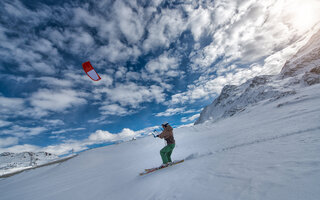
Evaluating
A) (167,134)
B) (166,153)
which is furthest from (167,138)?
(166,153)

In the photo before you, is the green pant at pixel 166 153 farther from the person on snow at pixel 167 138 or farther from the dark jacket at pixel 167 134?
the dark jacket at pixel 167 134

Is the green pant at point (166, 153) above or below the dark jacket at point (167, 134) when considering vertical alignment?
below

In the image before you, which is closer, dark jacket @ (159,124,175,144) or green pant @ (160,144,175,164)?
green pant @ (160,144,175,164)

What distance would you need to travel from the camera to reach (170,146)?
777 centimetres

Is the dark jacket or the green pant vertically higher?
the dark jacket

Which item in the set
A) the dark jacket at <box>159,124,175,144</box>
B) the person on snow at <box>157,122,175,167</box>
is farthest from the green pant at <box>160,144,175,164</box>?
the dark jacket at <box>159,124,175,144</box>

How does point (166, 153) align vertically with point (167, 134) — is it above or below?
below

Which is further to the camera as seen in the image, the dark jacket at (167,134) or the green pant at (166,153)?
the dark jacket at (167,134)

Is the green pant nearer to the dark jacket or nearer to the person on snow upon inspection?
the person on snow

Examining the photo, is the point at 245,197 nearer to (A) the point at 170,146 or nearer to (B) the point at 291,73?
(A) the point at 170,146

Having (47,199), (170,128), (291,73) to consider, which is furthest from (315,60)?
(47,199)

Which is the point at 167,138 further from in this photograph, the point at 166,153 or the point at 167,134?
the point at 166,153

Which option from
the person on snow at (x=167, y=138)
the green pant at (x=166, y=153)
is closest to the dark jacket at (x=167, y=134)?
the person on snow at (x=167, y=138)

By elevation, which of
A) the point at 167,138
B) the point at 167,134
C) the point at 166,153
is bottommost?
the point at 166,153
